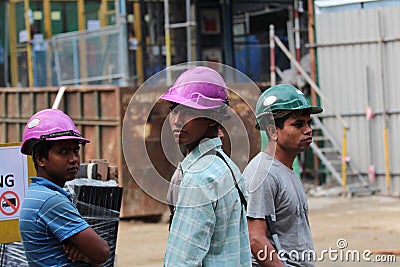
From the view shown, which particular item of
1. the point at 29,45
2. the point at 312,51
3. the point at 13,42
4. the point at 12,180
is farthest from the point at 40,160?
the point at 13,42

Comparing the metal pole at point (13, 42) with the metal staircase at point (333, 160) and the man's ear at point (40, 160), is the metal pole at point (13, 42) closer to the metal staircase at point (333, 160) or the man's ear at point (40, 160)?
the metal staircase at point (333, 160)

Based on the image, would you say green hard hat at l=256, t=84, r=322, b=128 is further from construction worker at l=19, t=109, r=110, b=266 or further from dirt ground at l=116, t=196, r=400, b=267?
dirt ground at l=116, t=196, r=400, b=267

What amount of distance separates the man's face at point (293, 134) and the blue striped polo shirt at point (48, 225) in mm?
1220

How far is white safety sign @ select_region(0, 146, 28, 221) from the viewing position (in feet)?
17.1

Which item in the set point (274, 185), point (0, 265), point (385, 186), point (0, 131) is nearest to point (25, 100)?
point (0, 131)

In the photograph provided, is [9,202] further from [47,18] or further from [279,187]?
[47,18]

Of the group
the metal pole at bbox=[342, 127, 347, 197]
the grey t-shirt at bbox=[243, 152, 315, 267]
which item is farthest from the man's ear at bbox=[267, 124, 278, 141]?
the metal pole at bbox=[342, 127, 347, 197]

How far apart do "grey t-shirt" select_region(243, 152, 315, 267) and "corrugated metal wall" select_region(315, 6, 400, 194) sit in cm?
1239

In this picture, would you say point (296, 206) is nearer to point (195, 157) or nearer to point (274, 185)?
point (274, 185)

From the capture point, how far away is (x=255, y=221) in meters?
3.96

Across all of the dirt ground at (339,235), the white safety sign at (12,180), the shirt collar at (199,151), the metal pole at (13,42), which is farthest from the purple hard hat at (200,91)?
the metal pole at (13,42)

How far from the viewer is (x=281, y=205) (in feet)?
13.3

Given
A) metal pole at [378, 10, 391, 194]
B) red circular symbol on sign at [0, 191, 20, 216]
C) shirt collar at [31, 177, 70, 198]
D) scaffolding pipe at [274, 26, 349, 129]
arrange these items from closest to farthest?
shirt collar at [31, 177, 70, 198] < red circular symbol on sign at [0, 191, 20, 216] < metal pole at [378, 10, 391, 194] < scaffolding pipe at [274, 26, 349, 129]

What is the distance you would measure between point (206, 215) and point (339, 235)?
8.49 m
